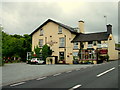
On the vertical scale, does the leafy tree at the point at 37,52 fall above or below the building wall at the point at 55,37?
below

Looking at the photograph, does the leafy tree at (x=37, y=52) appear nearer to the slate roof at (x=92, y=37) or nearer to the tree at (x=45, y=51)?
the tree at (x=45, y=51)

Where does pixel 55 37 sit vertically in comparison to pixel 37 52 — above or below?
above

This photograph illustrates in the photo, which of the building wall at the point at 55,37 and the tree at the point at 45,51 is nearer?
the tree at the point at 45,51

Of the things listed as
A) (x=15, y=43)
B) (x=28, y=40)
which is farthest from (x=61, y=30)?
(x=28, y=40)

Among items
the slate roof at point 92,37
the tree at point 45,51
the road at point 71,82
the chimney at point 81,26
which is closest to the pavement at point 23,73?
the road at point 71,82

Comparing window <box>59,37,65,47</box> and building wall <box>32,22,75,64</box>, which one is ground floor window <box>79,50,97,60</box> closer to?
building wall <box>32,22,75,64</box>

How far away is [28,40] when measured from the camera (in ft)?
206

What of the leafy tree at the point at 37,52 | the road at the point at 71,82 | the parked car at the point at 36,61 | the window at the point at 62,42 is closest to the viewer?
the road at the point at 71,82

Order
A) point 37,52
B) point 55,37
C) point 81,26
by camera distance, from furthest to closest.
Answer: point 81,26 → point 55,37 → point 37,52

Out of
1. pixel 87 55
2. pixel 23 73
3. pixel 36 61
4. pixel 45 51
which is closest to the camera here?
pixel 23 73

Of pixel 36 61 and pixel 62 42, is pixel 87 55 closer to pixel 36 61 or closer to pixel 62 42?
pixel 62 42

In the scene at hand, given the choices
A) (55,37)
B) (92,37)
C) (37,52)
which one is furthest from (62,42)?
(92,37)

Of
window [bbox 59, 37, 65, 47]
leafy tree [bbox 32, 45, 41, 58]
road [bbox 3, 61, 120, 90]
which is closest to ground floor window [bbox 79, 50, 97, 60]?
window [bbox 59, 37, 65, 47]

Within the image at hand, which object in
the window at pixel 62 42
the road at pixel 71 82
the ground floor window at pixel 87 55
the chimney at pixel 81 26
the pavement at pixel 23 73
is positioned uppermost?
the chimney at pixel 81 26
